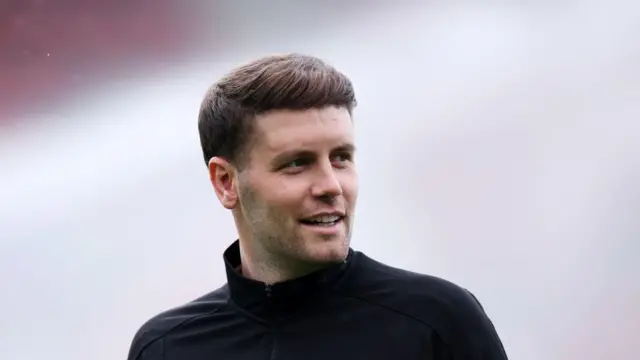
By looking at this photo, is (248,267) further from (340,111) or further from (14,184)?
(14,184)

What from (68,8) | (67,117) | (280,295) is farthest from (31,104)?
(280,295)

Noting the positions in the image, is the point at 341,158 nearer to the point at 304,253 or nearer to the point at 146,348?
the point at 304,253

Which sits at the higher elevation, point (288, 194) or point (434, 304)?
point (288, 194)

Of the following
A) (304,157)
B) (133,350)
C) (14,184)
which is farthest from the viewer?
(14,184)

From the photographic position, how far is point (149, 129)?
169 cm

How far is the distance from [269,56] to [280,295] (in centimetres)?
29

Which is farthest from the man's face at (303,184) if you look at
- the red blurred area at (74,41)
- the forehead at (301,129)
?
the red blurred area at (74,41)

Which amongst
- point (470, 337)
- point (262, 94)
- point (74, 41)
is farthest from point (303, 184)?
point (74, 41)

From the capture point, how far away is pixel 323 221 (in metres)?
0.84

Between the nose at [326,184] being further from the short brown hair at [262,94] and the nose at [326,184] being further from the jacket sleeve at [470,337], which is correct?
the jacket sleeve at [470,337]

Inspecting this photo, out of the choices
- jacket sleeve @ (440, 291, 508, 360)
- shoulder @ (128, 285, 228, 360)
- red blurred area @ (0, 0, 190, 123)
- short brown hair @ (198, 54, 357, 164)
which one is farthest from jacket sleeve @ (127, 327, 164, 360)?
red blurred area @ (0, 0, 190, 123)

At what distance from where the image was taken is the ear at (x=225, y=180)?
0.91 meters

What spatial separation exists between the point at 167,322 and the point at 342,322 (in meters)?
0.26

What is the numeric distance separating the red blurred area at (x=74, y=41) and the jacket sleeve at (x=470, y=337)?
1093 mm
